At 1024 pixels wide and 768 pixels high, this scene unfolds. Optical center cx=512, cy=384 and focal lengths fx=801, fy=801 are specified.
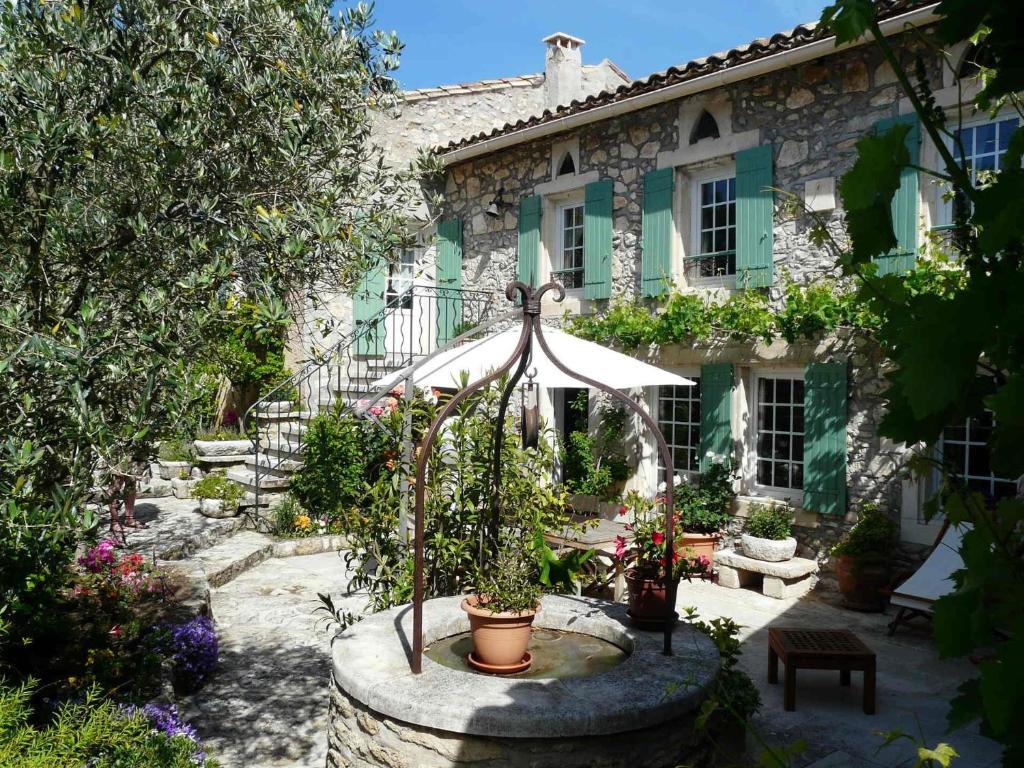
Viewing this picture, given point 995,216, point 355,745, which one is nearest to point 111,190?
point 355,745

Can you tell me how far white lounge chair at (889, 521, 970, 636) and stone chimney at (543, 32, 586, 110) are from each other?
897 cm

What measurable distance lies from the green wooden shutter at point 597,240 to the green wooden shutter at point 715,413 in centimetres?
176

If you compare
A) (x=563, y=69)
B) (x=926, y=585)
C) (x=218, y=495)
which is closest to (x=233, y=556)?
(x=218, y=495)

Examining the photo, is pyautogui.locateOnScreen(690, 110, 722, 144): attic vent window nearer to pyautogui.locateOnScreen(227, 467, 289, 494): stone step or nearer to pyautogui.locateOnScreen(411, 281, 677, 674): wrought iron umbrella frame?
pyautogui.locateOnScreen(411, 281, 677, 674): wrought iron umbrella frame

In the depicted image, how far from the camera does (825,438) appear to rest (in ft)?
25.1

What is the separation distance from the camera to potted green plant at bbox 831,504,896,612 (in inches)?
283

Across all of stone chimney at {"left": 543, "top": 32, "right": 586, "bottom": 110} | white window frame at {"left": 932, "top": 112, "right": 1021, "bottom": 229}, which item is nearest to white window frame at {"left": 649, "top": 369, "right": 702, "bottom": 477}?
white window frame at {"left": 932, "top": 112, "right": 1021, "bottom": 229}

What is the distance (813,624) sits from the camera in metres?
6.85

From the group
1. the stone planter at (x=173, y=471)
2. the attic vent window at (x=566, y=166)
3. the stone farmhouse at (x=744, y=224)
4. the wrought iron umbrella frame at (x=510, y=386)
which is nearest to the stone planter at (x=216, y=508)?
the stone planter at (x=173, y=471)

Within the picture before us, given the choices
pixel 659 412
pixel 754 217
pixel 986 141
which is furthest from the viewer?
pixel 659 412

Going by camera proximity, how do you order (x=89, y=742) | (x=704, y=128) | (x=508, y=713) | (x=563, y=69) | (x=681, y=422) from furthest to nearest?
(x=563, y=69) < (x=681, y=422) < (x=704, y=128) < (x=508, y=713) < (x=89, y=742)

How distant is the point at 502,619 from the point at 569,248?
726 cm

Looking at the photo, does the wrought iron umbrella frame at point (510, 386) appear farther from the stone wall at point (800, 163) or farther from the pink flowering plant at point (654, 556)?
the stone wall at point (800, 163)

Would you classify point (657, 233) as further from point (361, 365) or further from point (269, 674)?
point (269, 674)
